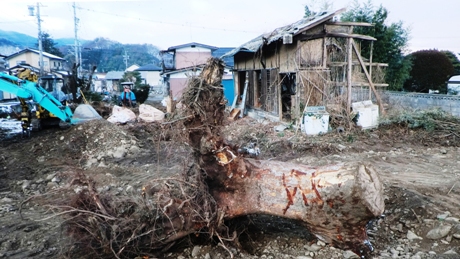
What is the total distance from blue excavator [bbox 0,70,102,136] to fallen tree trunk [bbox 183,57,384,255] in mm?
7261

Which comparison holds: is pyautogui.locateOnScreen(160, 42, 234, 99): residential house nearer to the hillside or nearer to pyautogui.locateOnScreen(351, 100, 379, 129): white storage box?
pyautogui.locateOnScreen(351, 100, 379, 129): white storage box

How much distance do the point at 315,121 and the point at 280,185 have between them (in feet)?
20.7

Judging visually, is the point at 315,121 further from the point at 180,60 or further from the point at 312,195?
the point at 180,60

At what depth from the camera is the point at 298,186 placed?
3432 mm

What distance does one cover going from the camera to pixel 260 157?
7.68 m

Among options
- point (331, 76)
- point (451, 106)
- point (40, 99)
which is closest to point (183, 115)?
point (40, 99)

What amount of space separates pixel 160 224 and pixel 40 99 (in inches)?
288

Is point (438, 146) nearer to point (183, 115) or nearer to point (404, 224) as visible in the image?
point (404, 224)

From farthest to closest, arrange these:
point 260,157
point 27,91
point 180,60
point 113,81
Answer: point 113,81
point 180,60
point 27,91
point 260,157

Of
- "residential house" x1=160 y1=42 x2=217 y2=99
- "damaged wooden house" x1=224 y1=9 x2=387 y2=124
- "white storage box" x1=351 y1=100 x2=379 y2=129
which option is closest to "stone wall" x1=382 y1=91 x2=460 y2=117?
"damaged wooden house" x1=224 y1=9 x2=387 y2=124

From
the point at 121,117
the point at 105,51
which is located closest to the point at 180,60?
the point at 121,117

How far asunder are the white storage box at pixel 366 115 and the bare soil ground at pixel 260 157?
0.28 metres

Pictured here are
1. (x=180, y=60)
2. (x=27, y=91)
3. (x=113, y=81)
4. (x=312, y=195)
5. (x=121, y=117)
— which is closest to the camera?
(x=312, y=195)

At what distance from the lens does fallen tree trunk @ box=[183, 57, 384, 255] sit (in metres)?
3.24
